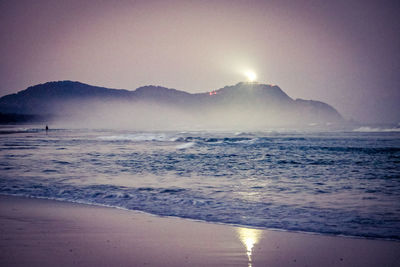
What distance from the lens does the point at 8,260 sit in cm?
418

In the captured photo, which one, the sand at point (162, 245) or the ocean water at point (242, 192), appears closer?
the sand at point (162, 245)

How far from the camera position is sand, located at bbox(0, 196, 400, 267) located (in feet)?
14.2

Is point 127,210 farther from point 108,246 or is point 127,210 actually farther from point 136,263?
point 136,263

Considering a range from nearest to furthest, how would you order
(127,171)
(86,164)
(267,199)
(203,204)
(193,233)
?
(193,233) < (203,204) < (267,199) < (127,171) < (86,164)

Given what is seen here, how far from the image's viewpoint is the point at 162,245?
490 cm

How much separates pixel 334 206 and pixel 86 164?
36.1 feet

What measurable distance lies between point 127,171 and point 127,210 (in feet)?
19.5

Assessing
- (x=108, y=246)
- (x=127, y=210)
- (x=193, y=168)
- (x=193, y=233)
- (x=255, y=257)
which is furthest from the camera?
(x=193, y=168)

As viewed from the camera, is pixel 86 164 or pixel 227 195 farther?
pixel 86 164

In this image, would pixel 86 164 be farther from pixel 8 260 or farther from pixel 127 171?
pixel 8 260

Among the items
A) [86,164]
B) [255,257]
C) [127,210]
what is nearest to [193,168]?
[86,164]

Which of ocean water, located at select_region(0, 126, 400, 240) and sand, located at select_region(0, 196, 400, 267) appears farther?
ocean water, located at select_region(0, 126, 400, 240)

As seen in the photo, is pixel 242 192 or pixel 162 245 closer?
pixel 162 245

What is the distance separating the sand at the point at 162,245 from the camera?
14.2 feet
